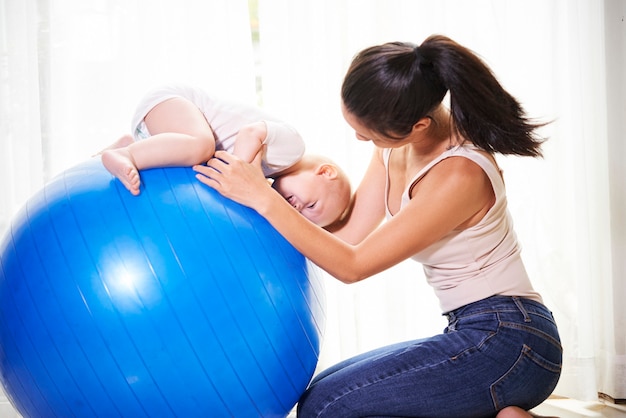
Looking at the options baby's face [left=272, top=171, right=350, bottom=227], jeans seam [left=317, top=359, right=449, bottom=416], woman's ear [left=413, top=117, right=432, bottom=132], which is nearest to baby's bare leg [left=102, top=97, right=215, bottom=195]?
baby's face [left=272, top=171, right=350, bottom=227]

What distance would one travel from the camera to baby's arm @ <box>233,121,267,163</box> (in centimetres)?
168

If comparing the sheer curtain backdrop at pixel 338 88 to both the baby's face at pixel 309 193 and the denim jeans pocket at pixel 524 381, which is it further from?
the denim jeans pocket at pixel 524 381

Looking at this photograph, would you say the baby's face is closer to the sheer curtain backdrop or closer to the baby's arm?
the baby's arm

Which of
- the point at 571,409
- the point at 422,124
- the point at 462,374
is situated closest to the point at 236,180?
the point at 422,124

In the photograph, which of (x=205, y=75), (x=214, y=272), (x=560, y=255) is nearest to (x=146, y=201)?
(x=214, y=272)

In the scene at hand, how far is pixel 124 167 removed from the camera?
4.92 ft

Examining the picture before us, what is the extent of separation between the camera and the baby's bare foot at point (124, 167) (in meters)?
1.49

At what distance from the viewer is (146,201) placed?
1.50 metres

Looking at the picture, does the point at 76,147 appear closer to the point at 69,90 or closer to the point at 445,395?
the point at 69,90

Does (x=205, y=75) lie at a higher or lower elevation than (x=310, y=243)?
higher

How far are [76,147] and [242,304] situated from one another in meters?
1.44

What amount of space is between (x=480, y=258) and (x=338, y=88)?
1143 mm

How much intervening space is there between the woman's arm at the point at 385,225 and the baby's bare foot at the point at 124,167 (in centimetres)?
14

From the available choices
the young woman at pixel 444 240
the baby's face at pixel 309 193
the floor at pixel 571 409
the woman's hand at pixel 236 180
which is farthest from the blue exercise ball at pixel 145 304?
the floor at pixel 571 409
